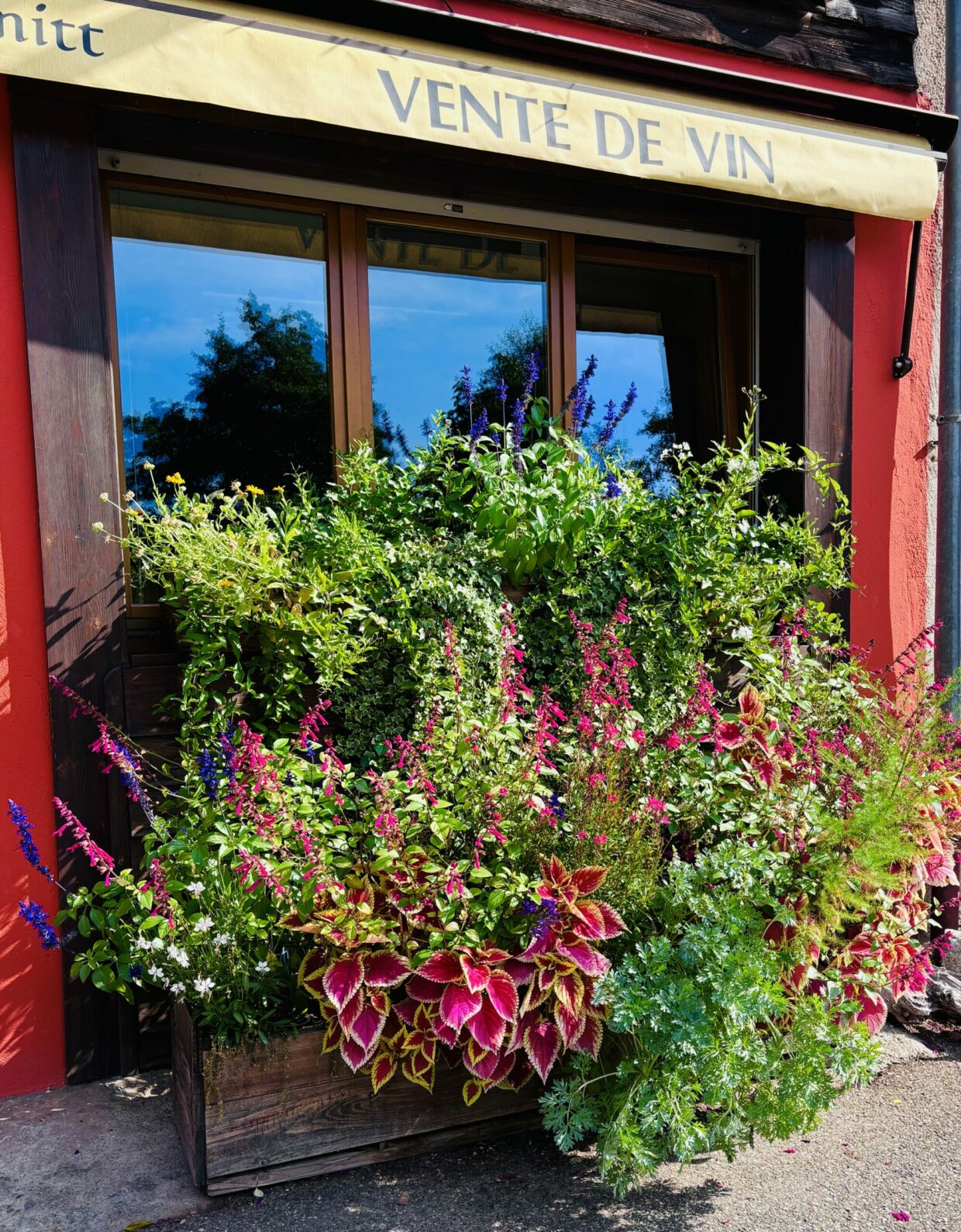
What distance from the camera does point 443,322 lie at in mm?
3920

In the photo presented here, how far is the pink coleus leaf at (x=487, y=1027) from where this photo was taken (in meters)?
2.20

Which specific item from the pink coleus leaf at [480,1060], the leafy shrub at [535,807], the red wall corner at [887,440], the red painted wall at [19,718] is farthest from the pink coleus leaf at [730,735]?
the red painted wall at [19,718]

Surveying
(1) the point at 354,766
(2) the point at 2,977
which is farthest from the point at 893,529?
(2) the point at 2,977

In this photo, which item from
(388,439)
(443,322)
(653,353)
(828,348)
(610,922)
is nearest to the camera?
(610,922)

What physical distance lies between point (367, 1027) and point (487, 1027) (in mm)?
287

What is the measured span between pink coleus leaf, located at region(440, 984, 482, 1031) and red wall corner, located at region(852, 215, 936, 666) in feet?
8.92

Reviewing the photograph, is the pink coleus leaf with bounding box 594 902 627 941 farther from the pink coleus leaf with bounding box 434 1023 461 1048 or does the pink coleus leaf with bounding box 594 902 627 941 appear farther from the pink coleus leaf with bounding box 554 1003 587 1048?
the pink coleus leaf with bounding box 434 1023 461 1048

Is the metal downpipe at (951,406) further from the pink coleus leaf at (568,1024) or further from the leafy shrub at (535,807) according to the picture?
the pink coleus leaf at (568,1024)

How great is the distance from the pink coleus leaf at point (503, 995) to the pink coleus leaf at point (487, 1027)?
0.05 ft

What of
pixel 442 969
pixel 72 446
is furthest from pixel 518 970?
pixel 72 446

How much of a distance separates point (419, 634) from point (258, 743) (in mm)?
592

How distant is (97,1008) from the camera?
2.85m

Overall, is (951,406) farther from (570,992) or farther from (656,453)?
(570,992)

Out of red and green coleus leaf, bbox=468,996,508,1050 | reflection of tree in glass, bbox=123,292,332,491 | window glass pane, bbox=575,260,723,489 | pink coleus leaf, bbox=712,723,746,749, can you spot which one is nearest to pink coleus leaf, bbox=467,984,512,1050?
red and green coleus leaf, bbox=468,996,508,1050
